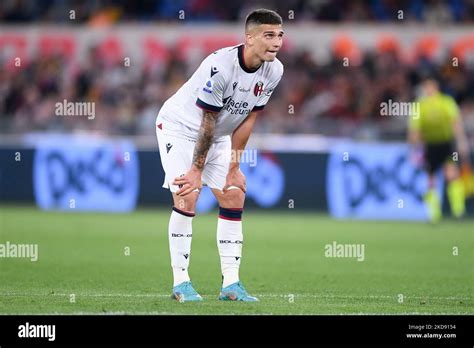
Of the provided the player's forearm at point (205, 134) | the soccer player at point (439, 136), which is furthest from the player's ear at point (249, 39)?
the soccer player at point (439, 136)

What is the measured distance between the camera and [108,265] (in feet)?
44.1

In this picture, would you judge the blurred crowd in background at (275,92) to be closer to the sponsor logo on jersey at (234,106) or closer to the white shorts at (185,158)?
the white shorts at (185,158)

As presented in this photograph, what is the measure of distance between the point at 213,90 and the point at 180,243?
136cm

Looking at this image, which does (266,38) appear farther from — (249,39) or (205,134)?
(205,134)

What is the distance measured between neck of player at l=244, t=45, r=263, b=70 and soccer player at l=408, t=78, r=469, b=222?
1109 cm

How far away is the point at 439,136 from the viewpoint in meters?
21.2

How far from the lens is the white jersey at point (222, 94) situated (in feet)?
31.8

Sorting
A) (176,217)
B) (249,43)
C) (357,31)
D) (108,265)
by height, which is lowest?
(108,265)

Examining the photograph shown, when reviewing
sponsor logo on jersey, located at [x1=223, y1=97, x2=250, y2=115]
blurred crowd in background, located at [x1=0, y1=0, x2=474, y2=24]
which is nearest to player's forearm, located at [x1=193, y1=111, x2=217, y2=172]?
sponsor logo on jersey, located at [x1=223, y1=97, x2=250, y2=115]

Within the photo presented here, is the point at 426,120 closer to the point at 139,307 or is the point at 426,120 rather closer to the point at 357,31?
the point at 357,31

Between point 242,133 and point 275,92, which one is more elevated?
point 275,92

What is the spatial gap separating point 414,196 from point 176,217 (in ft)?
39.2
